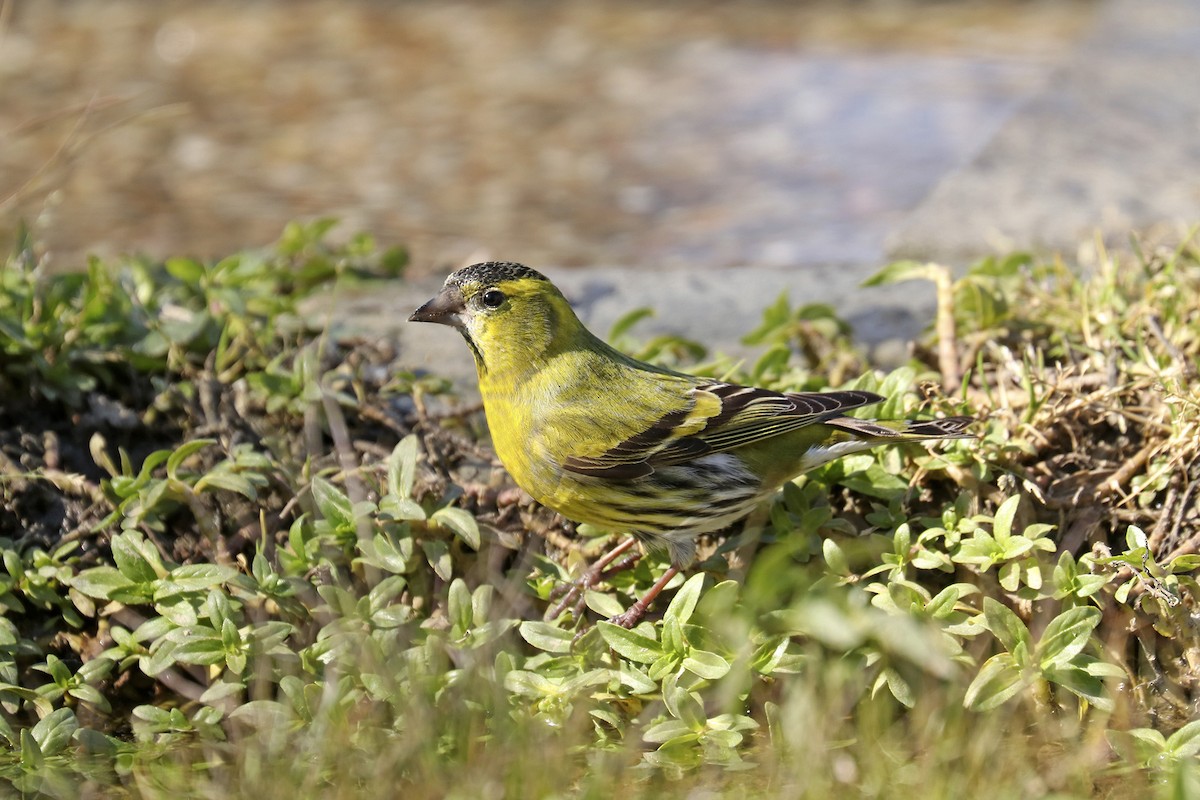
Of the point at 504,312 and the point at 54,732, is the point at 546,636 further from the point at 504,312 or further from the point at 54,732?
the point at 54,732

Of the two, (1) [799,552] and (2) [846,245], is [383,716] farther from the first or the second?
(2) [846,245]

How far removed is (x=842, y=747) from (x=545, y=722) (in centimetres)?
79

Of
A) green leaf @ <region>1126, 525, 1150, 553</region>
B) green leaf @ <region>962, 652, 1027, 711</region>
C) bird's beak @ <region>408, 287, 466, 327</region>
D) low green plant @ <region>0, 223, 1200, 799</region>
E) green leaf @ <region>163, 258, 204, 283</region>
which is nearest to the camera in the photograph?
low green plant @ <region>0, 223, 1200, 799</region>

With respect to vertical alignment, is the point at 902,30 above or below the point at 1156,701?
above

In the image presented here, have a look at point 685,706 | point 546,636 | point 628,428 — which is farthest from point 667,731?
point 628,428

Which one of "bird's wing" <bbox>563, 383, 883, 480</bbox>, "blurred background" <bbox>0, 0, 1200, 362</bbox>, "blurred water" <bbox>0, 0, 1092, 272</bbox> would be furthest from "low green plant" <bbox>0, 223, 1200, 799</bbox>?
"blurred water" <bbox>0, 0, 1092, 272</bbox>

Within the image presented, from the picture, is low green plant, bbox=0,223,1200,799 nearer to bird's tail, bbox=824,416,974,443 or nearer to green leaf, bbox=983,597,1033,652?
green leaf, bbox=983,597,1033,652

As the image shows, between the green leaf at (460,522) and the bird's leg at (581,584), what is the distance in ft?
0.95

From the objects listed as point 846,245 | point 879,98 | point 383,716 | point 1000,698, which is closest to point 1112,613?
point 1000,698

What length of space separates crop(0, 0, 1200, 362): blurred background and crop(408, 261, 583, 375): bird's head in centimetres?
141

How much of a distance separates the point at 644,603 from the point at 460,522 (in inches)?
23.2

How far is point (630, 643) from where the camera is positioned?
11.8 ft

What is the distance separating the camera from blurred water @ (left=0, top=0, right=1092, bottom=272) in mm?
8102

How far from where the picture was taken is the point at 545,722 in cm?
352
